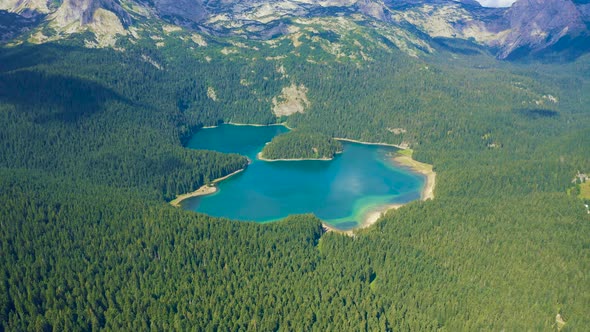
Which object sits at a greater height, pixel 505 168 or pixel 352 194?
pixel 505 168

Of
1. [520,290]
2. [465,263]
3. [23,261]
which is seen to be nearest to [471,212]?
[465,263]

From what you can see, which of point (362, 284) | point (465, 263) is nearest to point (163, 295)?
point (362, 284)

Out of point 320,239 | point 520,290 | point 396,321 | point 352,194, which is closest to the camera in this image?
point 396,321

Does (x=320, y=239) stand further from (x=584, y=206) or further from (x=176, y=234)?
(x=584, y=206)

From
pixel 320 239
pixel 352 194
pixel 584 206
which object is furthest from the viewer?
pixel 352 194

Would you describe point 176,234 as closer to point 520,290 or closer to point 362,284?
point 362,284

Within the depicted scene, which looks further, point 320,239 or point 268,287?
point 320,239

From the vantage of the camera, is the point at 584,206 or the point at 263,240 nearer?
the point at 263,240

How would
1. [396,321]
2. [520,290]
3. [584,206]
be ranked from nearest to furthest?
[396,321], [520,290], [584,206]

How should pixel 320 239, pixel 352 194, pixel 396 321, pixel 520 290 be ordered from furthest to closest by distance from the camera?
1. pixel 352 194
2. pixel 320 239
3. pixel 520 290
4. pixel 396 321
